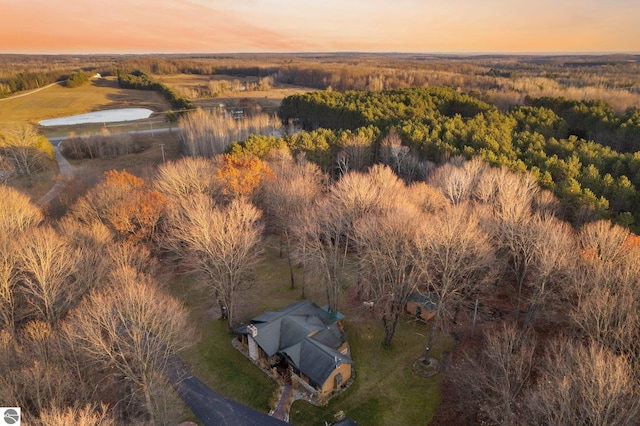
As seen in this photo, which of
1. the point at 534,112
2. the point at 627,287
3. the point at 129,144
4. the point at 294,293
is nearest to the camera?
the point at 627,287

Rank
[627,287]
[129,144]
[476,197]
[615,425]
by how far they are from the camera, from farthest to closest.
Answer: [129,144], [476,197], [627,287], [615,425]

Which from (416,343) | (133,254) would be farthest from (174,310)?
(416,343)

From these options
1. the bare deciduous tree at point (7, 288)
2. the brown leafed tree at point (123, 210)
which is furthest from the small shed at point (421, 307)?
the bare deciduous tree at point (7, 288)

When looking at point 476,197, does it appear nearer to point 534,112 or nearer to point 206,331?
point 206,331

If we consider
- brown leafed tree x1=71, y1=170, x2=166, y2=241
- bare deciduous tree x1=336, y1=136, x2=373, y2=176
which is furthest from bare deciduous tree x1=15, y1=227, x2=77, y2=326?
bare deciduous tree x1=336, y1=136, x2=373, y2=176

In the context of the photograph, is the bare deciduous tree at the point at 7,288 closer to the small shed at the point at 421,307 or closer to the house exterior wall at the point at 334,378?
the house exterior wall at the point at 334,378

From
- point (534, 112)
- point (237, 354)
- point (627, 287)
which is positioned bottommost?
point (237, 354)
